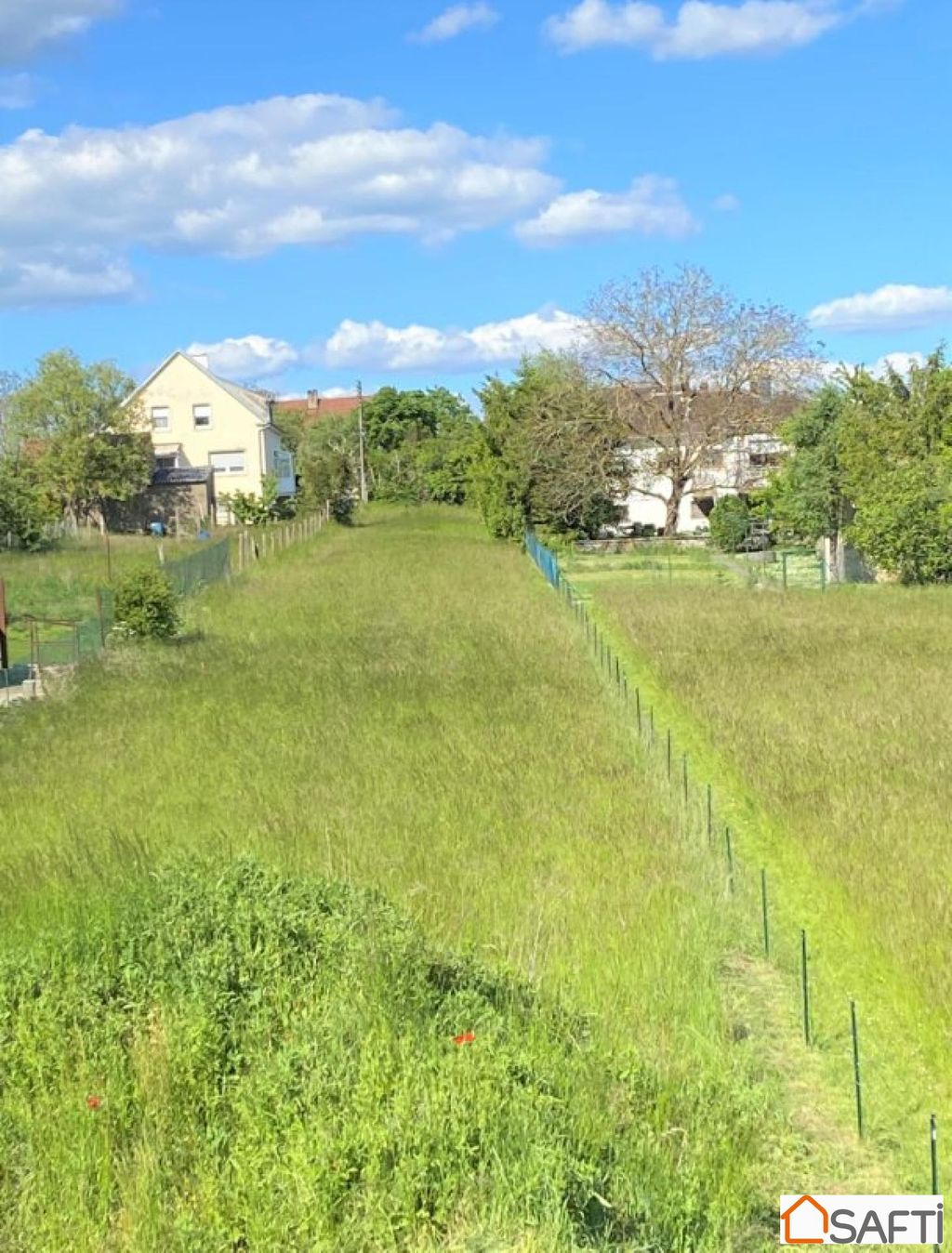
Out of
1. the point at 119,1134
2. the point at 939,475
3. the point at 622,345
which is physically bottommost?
the point at 119,1134

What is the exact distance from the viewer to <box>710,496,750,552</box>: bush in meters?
52.7

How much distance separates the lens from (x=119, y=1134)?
6234 mm

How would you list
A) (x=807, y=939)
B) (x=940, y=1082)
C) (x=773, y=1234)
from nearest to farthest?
1. (x=773, y=1234)
2. (x=940, y=1082)
3. (x=807, y=939)

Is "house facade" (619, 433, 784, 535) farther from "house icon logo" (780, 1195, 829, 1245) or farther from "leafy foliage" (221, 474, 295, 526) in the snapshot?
"house icon logo" (780, 1195, 829, 1245)

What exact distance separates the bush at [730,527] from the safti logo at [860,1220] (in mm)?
47459

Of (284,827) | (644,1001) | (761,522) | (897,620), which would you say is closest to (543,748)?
(284,827)

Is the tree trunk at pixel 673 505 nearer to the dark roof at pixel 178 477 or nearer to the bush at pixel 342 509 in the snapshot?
the bush at pixel 342 509

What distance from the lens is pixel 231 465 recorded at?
2584 inches

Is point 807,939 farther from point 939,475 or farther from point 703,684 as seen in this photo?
point 939,475

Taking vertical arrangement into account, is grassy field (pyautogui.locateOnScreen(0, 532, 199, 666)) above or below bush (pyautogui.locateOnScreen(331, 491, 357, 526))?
below

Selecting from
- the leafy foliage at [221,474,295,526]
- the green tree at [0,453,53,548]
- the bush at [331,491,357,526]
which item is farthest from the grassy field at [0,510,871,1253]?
the bush at [331,491,357,526]

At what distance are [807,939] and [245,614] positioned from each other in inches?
855

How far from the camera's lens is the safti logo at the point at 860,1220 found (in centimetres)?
577

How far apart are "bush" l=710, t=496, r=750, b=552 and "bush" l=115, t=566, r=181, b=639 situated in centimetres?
3209
